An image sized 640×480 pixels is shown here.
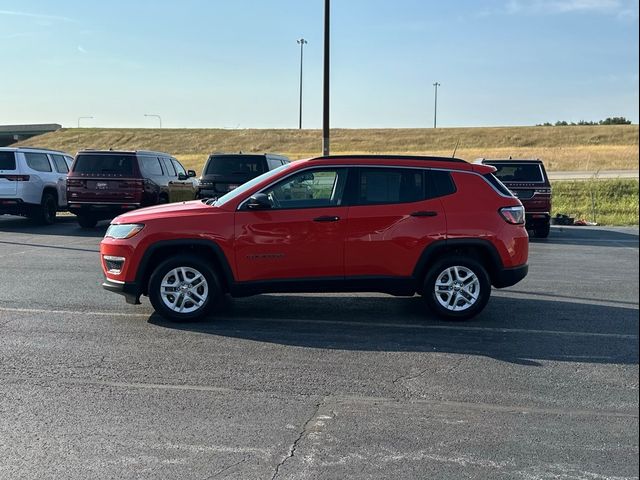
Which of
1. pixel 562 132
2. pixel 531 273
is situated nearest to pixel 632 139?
pixel 531 273

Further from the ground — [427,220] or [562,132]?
[562,132]

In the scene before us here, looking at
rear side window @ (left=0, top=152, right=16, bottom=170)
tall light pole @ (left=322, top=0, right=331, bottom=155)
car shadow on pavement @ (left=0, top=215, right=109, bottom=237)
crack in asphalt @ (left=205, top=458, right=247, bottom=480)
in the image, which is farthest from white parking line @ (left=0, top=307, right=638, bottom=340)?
tall light pole @ (left=322, top=0, right=331, bottom=155)

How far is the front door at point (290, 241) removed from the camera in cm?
677

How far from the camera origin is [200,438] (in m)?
4.06

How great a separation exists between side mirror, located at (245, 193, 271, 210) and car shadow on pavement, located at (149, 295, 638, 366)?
1.23 metres

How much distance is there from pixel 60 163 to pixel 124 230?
12.3 metres

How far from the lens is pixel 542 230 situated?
15.6m

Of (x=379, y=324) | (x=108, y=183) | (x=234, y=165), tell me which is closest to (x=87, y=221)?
(x=108, y=183)

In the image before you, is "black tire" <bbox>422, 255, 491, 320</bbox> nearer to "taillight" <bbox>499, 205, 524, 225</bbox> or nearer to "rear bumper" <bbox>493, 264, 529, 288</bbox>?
"rear bumper" <bbox>493, 264, 529, 288</bbox>

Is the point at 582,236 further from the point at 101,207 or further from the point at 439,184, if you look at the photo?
the point at 101,207

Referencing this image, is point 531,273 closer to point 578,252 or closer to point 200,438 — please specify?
point 578,252

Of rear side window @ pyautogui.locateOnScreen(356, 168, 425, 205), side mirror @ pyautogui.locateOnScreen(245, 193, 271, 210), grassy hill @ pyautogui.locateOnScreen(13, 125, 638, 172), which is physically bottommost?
side mirror @ pyautogui.locateOnScreen(245, 193, 271, 210)

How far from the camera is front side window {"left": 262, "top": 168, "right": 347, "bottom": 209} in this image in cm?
690

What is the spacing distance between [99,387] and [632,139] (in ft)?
14.3
